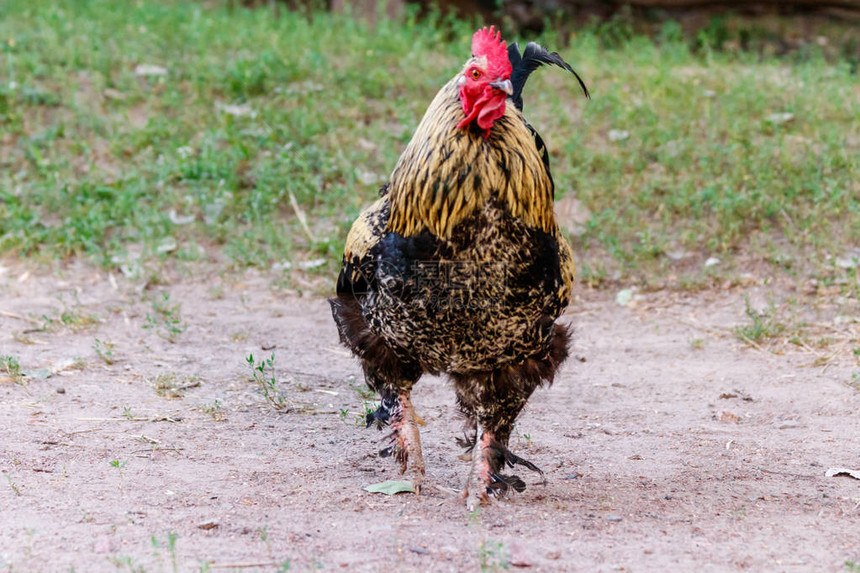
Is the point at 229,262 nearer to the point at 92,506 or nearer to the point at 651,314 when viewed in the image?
the point at 651,314

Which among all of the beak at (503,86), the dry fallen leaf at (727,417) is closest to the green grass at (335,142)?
the dry fallen leaf at (727,417)

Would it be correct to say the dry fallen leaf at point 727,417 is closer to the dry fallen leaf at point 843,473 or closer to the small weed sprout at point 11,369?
the dry fallen leaf at point 843,473

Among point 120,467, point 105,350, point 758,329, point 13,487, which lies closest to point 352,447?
point 120,467

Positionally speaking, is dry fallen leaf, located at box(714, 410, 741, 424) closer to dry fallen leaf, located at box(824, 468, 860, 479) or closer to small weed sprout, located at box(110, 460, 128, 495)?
dry fallen leaf, located at box(824, 468, 860, 479)

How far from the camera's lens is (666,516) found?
141 inches

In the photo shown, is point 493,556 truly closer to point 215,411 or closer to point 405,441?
point 405,441

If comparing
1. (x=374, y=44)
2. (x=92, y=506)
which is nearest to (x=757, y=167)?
(x=374, y=44)

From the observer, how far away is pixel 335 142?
7.96 m

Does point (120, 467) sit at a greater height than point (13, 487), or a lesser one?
lesser

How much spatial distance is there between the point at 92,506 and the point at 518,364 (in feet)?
5.82

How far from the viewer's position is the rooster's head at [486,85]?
331 centimetres

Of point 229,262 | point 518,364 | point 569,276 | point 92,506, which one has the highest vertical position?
point 569,276

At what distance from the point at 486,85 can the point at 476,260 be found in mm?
660

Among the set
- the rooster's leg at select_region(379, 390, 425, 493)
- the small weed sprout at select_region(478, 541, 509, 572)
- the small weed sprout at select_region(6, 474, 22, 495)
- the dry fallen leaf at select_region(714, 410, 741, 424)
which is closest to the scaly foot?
the rooster's leg at select_region(379, 390, 425, 493)
